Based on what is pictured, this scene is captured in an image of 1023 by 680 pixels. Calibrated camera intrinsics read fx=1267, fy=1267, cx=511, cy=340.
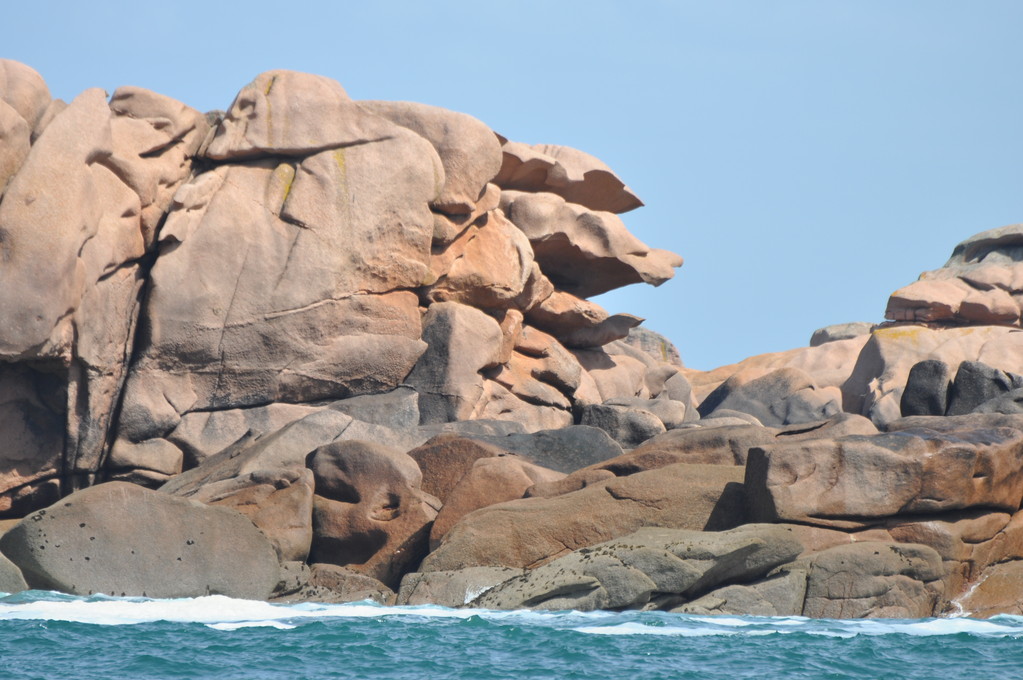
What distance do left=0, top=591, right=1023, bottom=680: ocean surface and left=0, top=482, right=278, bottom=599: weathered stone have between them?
0.43 meters

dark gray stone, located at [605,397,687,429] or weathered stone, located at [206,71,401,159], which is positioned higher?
weathered stone, located at [206,71,401,159]

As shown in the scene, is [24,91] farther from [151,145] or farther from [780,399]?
[780,399]

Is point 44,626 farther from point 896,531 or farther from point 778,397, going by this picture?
point 778,397

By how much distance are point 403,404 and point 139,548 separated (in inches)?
459

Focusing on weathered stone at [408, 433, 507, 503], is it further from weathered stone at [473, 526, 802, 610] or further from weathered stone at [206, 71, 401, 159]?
weathered stone at [206, 71, 401, 159]

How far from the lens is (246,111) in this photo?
31.6 meters

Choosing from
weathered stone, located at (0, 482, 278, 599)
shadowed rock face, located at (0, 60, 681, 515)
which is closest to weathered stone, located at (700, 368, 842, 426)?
shadowed rock face, located at (0, 60, 681, 515)

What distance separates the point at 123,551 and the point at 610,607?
7.45m

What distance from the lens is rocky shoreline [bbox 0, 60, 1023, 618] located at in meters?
19.2

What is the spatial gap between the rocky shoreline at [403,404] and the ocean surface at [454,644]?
830 mm

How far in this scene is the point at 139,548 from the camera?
19359mm

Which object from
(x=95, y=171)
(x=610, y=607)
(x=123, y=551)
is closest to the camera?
(x=610, y=607)

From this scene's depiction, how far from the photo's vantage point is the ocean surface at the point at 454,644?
14.8m

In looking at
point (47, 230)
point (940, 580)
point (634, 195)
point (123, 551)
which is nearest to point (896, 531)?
point (940, 580)
